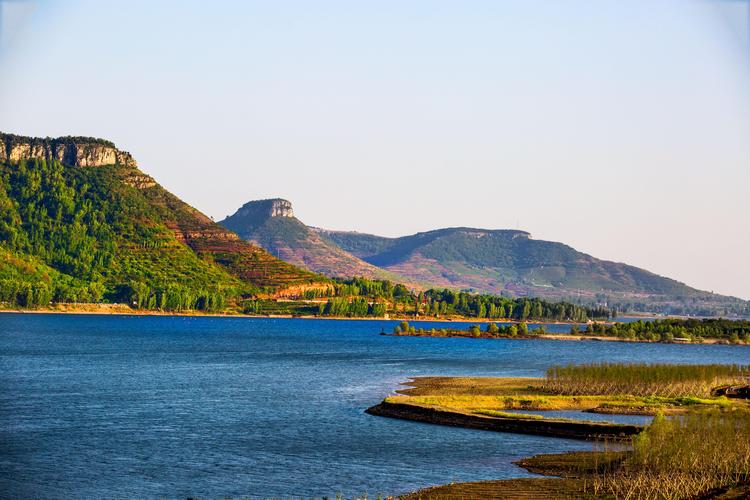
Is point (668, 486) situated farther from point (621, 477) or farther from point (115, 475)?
point (115, 475)

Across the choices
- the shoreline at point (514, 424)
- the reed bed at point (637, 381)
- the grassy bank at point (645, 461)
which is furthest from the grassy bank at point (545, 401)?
the shoreline at point (514, 424)

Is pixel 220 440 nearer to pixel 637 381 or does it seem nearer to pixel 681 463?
pixel 681 463

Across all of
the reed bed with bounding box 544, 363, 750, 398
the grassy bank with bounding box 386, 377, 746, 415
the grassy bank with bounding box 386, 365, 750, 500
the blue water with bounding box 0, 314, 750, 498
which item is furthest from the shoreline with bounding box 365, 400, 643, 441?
the reed bed with bounding box 544, 363, 750, 398

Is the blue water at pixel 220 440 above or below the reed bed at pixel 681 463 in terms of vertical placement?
below

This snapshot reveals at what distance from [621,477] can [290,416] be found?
145ft

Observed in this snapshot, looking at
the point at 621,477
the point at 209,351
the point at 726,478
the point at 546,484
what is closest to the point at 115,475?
the point at 546,484

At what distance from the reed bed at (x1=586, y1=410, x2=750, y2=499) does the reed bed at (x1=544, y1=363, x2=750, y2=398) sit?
42.2m

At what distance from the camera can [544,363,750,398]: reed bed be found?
10994 centimetres

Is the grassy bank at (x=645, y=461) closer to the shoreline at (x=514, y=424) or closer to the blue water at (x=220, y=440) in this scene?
the shoreline at (x=514, y=424)

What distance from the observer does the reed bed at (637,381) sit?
110m

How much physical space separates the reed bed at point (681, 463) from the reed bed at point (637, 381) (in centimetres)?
4224

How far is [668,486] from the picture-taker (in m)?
55.1

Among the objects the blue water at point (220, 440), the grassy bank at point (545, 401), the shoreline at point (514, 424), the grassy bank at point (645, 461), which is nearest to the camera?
the grassy bank at point (645, 461)

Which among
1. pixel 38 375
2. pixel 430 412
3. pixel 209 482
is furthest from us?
pixel 38 375
